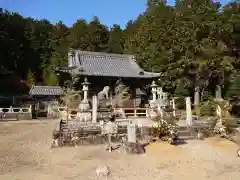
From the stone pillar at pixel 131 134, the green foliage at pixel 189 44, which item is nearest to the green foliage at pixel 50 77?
the green foliage at pixel 189 44

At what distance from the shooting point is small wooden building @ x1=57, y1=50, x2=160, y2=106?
24.0 metres

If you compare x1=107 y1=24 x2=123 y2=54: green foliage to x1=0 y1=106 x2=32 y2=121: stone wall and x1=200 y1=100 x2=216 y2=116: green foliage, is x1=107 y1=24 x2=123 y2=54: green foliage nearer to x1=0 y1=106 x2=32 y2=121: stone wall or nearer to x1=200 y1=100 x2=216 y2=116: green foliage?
x1=0 y1=106 x2=32 y2=121: stone wall

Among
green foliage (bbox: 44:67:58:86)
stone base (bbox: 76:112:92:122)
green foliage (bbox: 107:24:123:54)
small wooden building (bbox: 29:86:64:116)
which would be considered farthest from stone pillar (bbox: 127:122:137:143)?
green foliage (bbox: 107:24:123:54)

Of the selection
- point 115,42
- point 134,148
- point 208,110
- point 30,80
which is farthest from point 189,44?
point 30,80

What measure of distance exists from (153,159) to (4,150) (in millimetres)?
6407

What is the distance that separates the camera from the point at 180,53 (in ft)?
104

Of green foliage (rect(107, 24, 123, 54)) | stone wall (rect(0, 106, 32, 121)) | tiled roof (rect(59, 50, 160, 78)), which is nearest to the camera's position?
tiled roof (rect(59, 50, 160, 78))

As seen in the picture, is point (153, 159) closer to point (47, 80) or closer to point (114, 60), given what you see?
point (114, 60)

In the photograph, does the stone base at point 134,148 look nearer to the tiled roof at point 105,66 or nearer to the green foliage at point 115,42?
the tiled roof at point 105,66

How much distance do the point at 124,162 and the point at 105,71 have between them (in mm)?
16240

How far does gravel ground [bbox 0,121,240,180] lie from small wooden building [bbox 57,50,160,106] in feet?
37.8

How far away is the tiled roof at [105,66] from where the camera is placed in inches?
964

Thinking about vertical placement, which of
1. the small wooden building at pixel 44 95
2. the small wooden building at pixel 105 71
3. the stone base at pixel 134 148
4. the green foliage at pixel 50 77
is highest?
the green foliage at pixel 50 77

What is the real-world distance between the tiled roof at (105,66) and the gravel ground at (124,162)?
12.1m
